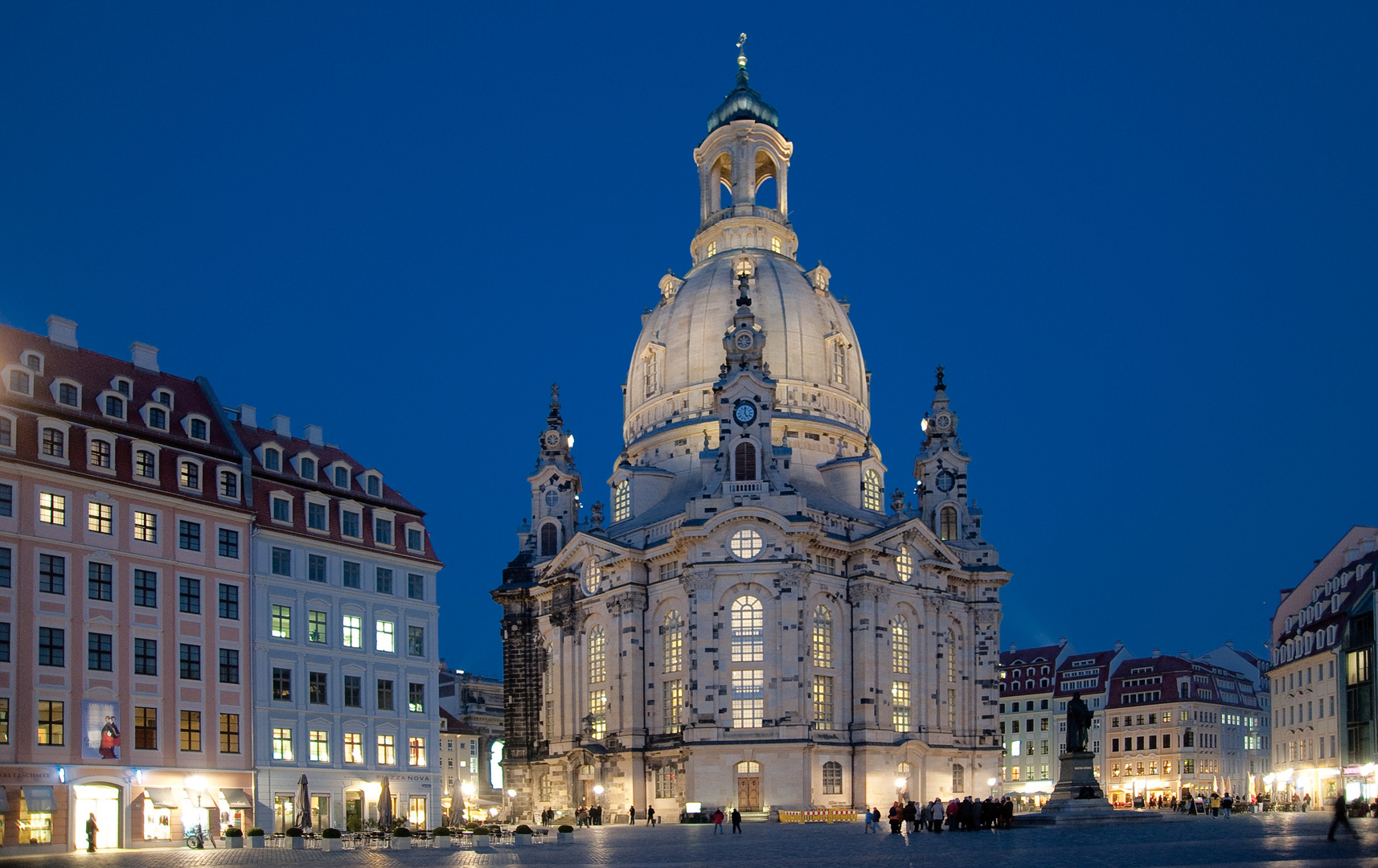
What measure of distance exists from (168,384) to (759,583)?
143 ft

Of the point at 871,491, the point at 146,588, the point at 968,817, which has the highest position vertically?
the point at 871,491

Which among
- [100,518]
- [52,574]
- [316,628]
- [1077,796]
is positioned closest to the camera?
[52,574]

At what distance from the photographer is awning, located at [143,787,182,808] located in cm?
5803

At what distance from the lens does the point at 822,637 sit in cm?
10056

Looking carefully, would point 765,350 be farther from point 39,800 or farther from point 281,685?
point 39,800

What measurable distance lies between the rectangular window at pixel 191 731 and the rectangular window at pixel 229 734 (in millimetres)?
1190

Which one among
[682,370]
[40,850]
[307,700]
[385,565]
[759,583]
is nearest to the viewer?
[40,850]

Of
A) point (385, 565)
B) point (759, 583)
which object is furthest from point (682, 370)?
point (385, 565)

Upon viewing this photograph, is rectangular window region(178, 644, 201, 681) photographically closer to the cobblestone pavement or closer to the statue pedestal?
the cobblestone pavement

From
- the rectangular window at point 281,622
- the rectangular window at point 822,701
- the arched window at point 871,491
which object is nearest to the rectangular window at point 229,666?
the rectangular window at point 281,622

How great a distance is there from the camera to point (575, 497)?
121 metres

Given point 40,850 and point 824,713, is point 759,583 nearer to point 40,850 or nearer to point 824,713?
point 824,713

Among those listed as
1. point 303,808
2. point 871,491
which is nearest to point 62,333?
point 303,808

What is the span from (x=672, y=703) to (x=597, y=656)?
32.9 ft
